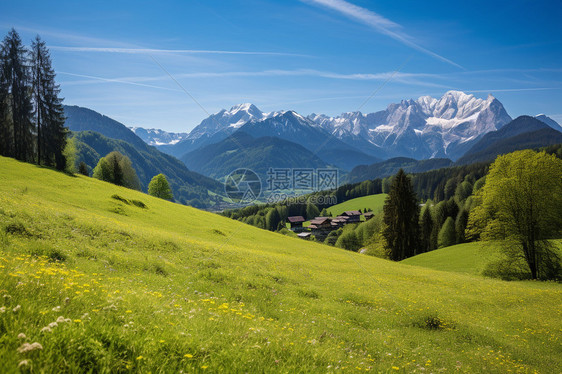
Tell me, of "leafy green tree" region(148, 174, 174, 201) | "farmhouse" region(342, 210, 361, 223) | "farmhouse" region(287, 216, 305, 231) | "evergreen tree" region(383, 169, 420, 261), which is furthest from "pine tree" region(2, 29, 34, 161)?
"farmhouse" region(342, 210, 361, 223)

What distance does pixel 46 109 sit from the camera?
59.3 m

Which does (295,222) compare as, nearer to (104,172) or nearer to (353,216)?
(353,216)

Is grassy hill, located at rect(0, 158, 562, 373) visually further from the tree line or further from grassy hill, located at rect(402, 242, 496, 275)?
the tree line

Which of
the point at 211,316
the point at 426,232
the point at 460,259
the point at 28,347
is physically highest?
the point at 28,347

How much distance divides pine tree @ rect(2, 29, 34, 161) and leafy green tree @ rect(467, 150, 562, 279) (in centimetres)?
8311

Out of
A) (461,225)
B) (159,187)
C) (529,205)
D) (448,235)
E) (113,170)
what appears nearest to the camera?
(529,205)

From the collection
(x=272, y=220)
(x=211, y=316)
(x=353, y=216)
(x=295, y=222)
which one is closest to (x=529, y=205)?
(x=211, y=316)

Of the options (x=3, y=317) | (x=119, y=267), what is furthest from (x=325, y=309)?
(x=3, y=317)

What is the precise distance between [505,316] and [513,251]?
29.0 metres

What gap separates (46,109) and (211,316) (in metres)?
72.8

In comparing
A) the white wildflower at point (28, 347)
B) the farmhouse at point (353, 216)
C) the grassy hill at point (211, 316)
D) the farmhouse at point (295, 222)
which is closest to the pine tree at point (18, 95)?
the grassy hill at point (211, 316)

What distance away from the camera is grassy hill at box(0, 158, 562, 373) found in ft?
13.6

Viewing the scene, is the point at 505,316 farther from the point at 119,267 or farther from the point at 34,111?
the point at 34,111

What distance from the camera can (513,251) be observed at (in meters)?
41.0
